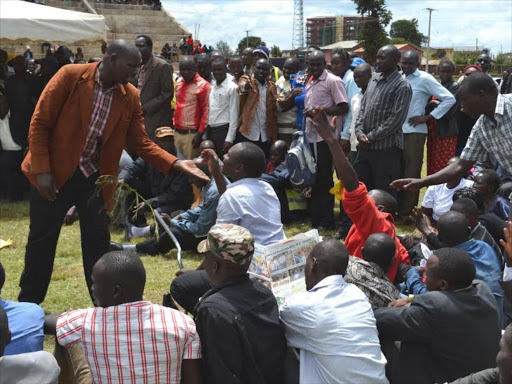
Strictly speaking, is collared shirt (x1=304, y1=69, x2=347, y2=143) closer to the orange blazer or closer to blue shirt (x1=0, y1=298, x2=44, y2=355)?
the orange blazer

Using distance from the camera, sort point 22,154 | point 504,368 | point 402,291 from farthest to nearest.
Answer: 1. point 22,154
2. point 402,291
3. point 504,368

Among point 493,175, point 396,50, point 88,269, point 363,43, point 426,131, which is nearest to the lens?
point 88,269

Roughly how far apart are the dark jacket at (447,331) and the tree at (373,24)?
45.4 metres

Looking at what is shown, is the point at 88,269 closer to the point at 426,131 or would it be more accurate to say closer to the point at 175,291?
the point at 175,291

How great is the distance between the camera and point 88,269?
4941 millimetres

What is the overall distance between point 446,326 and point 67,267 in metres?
4.37

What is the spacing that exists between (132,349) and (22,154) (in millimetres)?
7565

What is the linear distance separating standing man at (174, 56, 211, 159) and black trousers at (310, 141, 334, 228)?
66.9 inches

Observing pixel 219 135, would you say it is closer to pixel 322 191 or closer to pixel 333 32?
pixel 322 191

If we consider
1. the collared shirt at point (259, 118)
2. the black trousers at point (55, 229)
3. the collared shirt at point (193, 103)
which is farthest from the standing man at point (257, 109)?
the black trousers at point (55, 229)

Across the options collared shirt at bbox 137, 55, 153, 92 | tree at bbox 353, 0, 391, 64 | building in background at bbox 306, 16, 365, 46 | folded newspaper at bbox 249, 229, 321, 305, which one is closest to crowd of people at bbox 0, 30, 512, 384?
collared shirt at bbox 137, 55, 153, 92

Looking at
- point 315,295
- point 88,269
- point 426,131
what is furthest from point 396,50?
point 315,295

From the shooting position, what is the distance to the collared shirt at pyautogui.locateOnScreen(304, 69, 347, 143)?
25.8ft

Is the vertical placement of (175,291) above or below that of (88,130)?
below
